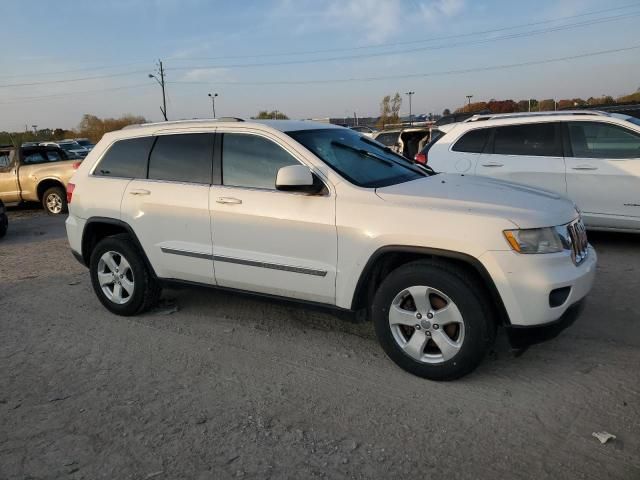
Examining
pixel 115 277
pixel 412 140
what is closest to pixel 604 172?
pixel 115 277

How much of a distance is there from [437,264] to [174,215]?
2236 mm

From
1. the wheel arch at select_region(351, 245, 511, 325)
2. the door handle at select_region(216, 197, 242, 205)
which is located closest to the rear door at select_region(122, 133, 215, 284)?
the door handle at select_region(216, 197, 242, 205)

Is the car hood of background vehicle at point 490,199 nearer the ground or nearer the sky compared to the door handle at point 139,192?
nearer the ground

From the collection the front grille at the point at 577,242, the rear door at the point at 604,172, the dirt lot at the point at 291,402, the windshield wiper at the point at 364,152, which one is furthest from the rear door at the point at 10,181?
the front grille at the point at 577,242

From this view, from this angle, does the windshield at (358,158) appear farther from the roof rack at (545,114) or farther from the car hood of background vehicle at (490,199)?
the roof rack at (545,114)

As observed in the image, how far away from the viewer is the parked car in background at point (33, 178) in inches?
492

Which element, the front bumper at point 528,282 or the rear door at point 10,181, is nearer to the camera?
the front bumper at point 528,282

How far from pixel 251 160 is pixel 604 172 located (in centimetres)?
467

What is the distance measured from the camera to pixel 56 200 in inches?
500

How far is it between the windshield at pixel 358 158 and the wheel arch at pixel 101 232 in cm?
174

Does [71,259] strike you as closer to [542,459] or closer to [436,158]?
[436,158]

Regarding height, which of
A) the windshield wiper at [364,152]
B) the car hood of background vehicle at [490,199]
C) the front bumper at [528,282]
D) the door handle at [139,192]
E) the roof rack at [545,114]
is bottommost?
the front bumper at [528,282]

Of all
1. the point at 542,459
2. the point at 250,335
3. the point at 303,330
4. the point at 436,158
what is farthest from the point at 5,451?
the point at 436,158

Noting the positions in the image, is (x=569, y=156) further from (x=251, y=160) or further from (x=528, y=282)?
(x=251, y=160)
